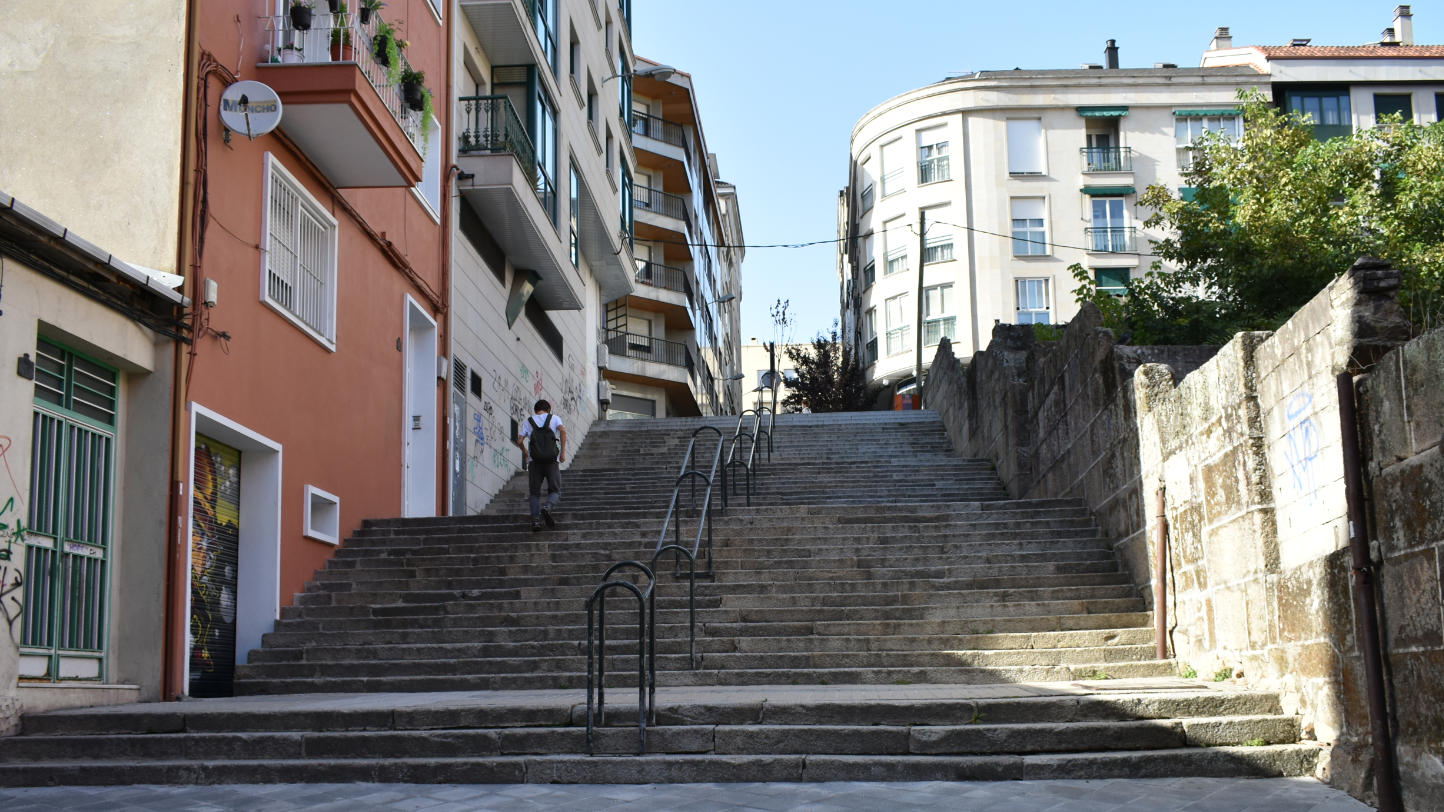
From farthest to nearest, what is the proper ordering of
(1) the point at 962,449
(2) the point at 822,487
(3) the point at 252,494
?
1. (1) the point at 962,449
2. (2) the point at 822,487
3. (3) the point at 252,494

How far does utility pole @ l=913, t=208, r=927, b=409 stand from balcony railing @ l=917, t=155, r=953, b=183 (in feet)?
3.50

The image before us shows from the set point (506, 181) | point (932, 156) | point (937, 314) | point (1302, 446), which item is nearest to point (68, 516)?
point (1302, 446)

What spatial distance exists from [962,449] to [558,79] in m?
9.10

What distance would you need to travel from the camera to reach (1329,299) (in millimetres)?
6766

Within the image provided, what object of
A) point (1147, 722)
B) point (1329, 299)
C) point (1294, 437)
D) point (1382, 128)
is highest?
point (1382, 128)

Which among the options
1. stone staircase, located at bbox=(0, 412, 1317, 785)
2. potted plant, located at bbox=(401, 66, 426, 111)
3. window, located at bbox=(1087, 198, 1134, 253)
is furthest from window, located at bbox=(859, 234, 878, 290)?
potted plant, located at bbox=(401, 66, 426, 111)

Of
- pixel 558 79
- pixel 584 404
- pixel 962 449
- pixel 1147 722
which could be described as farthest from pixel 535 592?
pixel 584 404

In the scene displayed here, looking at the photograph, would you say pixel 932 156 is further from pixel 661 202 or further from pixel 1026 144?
pixel 661 202

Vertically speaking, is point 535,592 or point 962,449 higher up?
point 962,449

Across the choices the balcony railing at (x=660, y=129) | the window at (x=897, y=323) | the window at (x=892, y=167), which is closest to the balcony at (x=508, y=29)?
the balcony railing at (x=660, y=129)

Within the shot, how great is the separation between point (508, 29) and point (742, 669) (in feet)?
40.6

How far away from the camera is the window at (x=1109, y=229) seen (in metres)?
41.9

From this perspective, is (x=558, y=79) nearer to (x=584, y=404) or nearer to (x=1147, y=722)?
(x=584, y=404)

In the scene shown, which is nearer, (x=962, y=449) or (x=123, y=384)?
(x=123, y=384)
